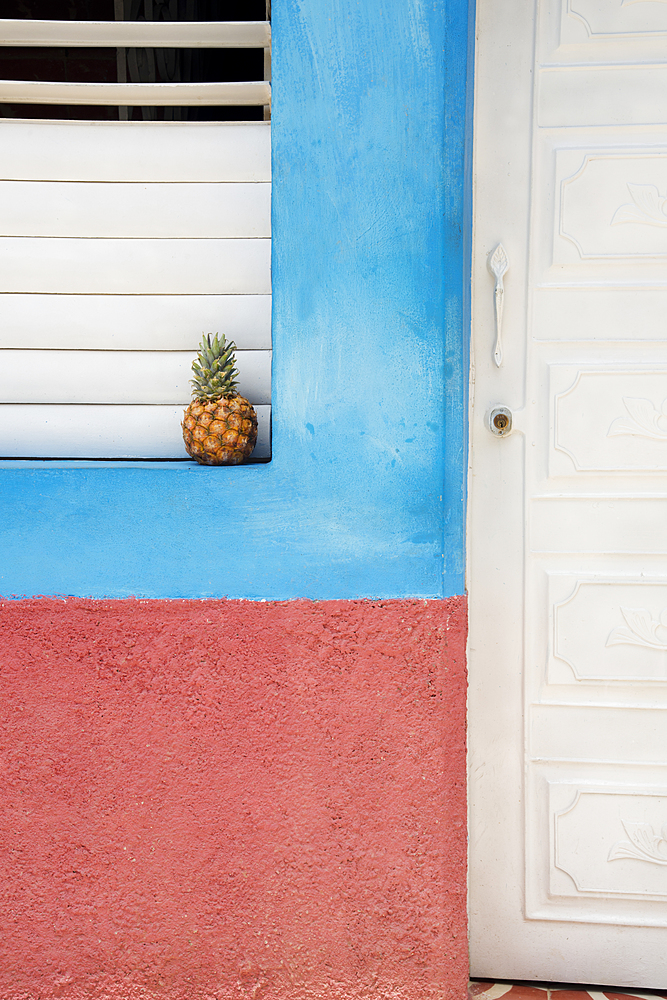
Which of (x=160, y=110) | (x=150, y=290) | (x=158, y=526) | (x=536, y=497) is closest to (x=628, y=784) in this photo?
(x=536, y=497)

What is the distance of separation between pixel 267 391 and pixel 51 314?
64 centimetres

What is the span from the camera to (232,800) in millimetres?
1647

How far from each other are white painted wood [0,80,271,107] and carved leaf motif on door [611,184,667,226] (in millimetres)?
1019

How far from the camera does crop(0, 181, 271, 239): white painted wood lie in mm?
1743

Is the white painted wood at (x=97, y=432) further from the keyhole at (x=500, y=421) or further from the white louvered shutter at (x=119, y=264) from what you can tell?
the keyhole at (x=500, y=421)

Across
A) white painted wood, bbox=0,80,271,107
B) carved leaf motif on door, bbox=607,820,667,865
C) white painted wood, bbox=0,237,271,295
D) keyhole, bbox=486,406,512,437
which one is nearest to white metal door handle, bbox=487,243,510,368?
keyhole, bbox=486,406,512,437

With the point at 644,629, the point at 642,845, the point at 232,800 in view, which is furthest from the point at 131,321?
the point at 642,845

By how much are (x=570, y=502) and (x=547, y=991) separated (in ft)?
4.67

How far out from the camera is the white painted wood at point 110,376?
5.80 feet

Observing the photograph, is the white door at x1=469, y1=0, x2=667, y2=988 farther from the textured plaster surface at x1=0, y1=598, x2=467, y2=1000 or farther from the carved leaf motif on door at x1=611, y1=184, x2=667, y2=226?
the textured plaster surface at x1=0, y1=598, x2=467, y2=1000

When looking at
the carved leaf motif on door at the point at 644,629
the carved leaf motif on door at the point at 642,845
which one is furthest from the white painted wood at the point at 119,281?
the carved leaf motif on door at the point at 642,845

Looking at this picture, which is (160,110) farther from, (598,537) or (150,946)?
(150,946)

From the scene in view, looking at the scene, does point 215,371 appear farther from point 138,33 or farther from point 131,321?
point 138,33

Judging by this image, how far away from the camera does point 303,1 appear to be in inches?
62.2
